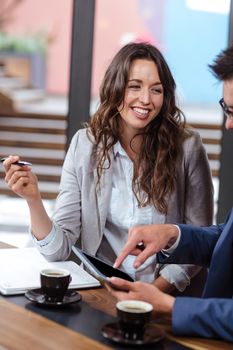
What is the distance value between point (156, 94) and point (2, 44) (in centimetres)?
911

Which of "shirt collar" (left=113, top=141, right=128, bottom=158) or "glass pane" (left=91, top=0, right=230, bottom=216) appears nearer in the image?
"shirt collar" (left=113, top=141, right=128, bottom=158)

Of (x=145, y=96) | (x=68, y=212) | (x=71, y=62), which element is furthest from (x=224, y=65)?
(x=71, y=62)

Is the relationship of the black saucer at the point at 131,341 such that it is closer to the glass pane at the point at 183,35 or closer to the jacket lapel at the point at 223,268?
the jacket lapel at the point at 223,268

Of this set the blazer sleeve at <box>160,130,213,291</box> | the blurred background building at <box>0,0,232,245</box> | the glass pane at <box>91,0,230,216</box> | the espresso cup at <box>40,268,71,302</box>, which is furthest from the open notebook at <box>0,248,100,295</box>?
the glass pane at <box>91,0,230,216</box>

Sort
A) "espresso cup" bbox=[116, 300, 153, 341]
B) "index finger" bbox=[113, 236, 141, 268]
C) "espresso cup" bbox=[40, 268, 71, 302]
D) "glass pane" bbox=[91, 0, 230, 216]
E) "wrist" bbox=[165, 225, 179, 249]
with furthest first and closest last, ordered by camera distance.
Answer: "glass pane" bbox=[91, 0, 230, 216]
"wrist" bbox=[165, 225, 179, 249]
"index finger" bbox=[113, 236, 141, 268]
"espresso cup" bbox=[40, 268, 71, 302]
"espresso cup" bbox=[116, 300, 153, 341]

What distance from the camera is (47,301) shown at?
1913 millimetres

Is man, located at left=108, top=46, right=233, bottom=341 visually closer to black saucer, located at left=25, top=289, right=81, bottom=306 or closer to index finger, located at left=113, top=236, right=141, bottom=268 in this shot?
index finger, located at left=113, top=236, right=141, bottom=268

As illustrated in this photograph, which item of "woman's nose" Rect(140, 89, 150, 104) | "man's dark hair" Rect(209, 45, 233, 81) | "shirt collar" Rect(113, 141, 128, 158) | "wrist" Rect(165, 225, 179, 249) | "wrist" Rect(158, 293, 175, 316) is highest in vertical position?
"man's dark hair" Rect(209, 45, 233, 81)

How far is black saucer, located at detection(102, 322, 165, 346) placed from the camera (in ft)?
5.39

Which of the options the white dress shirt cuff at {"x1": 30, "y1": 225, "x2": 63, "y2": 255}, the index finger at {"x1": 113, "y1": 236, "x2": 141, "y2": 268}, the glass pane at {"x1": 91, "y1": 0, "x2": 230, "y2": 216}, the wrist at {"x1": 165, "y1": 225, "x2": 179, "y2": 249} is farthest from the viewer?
the glass pane at {"x1": 91, "y1": 0, "x2": 230, "y2": 216}

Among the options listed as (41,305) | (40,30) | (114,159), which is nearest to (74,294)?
(41,305)

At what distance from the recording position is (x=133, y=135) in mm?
2703

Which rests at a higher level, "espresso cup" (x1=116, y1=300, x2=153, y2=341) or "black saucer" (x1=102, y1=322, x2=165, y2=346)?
"espresso cup" (x1=116, y1=300, x2=153, y2=341)

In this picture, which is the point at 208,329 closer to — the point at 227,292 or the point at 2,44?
the point at 227,292
